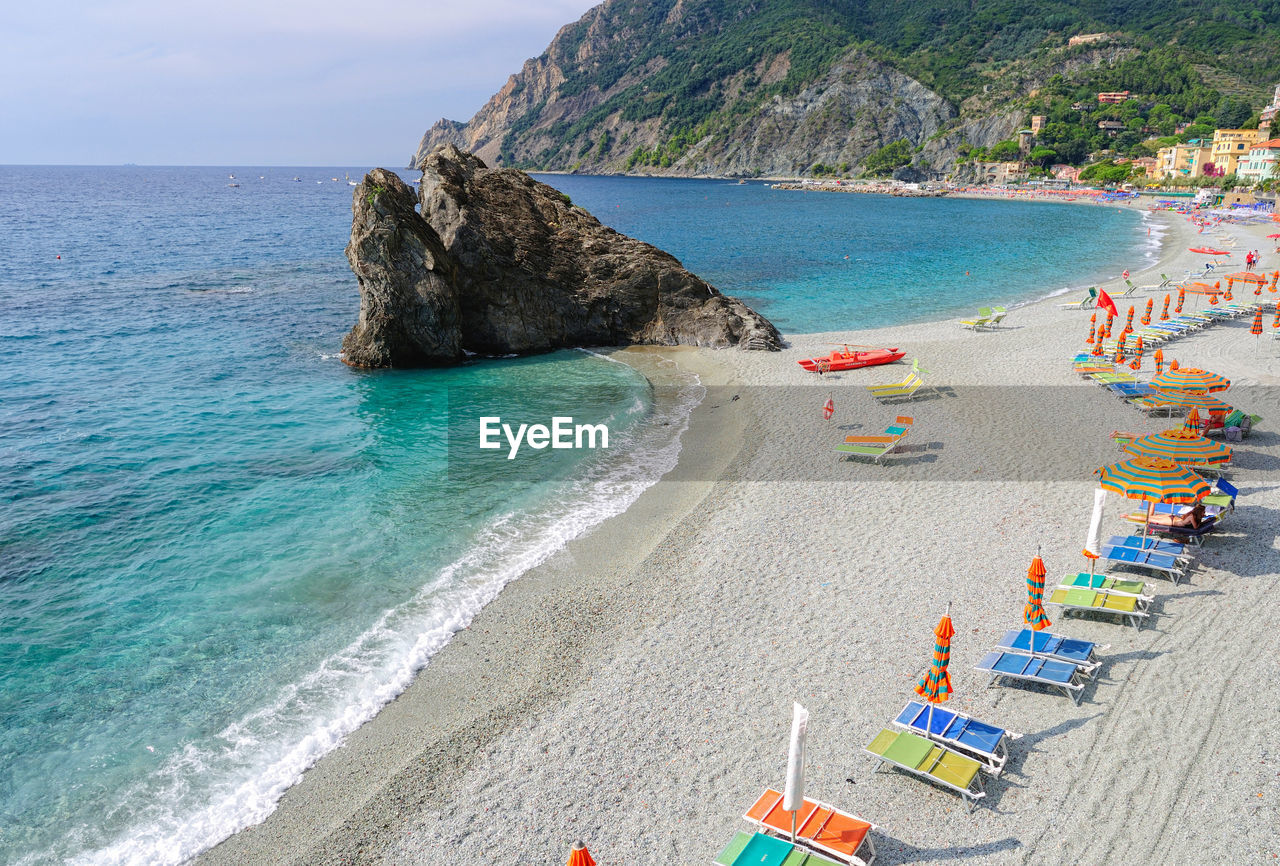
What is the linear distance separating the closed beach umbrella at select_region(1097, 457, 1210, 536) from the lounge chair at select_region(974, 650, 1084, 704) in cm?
431

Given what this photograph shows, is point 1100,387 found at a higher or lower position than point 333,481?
higher

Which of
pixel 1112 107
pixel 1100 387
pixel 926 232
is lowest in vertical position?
pixel 1100 387

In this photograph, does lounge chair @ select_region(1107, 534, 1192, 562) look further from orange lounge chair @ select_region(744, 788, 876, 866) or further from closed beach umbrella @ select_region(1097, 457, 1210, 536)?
orange lounge chair @ select_region(744, 788, 876, 866)

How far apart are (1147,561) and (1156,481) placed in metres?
1.40

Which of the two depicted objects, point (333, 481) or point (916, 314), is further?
point (916, 314)

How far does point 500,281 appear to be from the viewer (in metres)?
31.9

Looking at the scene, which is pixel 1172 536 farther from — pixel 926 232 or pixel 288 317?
pixel 926 232

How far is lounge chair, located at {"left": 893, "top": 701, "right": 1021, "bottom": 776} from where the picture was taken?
9.23 metres

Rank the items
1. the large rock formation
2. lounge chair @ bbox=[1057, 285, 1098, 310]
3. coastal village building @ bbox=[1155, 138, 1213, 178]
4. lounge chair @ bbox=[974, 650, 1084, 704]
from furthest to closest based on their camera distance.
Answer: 1. coastal village building @ bbox=[1155, 138, 1213, 178]
2. lounge chair @ bbox=[1057, 285, 1098, 310]
3. the large rock formation
4. lounge chair @ bbox=[974, 650, 1084, 704]

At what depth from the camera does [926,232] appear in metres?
84.7

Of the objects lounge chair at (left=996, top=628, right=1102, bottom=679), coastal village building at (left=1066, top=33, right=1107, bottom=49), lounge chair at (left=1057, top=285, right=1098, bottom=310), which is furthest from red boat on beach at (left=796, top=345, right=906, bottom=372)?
coastal village building at (left=1066, top=33, right=1107, bottom=49)

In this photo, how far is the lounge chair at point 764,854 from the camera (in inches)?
310

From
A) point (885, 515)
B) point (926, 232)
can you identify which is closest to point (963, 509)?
point (885, 515)

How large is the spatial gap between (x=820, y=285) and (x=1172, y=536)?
36.8 m
